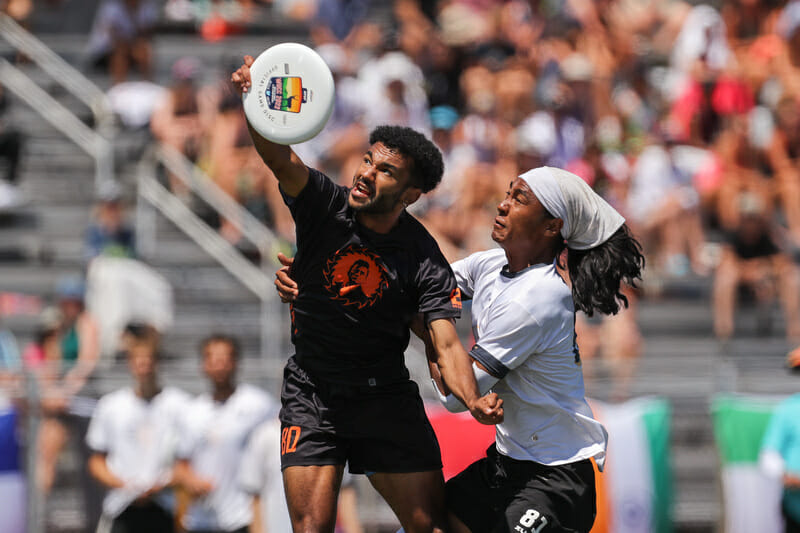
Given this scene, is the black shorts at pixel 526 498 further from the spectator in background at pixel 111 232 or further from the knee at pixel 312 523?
the spectator in background at pixel 111 232

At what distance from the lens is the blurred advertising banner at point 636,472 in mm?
8320

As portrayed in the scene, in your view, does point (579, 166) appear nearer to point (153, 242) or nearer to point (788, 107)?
point (788, 107)

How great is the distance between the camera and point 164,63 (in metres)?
13.5

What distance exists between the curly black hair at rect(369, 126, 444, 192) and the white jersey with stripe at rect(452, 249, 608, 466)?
51 cm

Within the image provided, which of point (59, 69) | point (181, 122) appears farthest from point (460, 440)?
point (59, 69)

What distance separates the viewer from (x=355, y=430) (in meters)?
5.02

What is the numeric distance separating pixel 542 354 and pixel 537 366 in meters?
0.05

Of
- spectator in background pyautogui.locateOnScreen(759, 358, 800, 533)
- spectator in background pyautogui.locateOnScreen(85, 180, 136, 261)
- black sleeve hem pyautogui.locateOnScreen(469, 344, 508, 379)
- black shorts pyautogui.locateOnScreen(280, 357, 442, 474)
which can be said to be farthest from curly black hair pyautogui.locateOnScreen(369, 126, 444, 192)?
spectator in background pyautogui.locateOnScreen(85, 180, 136, 261)

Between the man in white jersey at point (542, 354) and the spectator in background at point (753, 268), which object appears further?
the spectator in background at point (753, 268)

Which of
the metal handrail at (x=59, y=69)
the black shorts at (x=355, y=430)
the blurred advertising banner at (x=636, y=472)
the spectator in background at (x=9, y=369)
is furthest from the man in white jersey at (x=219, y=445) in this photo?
the metal handrail at (x=59, y=69)

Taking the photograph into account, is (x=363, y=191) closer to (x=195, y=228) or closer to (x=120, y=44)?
(x=195, y=228)

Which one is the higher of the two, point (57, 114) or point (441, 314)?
point (57, 114)

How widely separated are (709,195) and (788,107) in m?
1.12

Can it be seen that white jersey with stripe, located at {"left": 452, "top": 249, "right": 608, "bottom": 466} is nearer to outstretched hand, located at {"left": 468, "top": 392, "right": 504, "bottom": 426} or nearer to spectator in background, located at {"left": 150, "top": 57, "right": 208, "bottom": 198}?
outstretched hand, located at {"left": 468, "top": 392, "right": 504, "bottom": 426}
